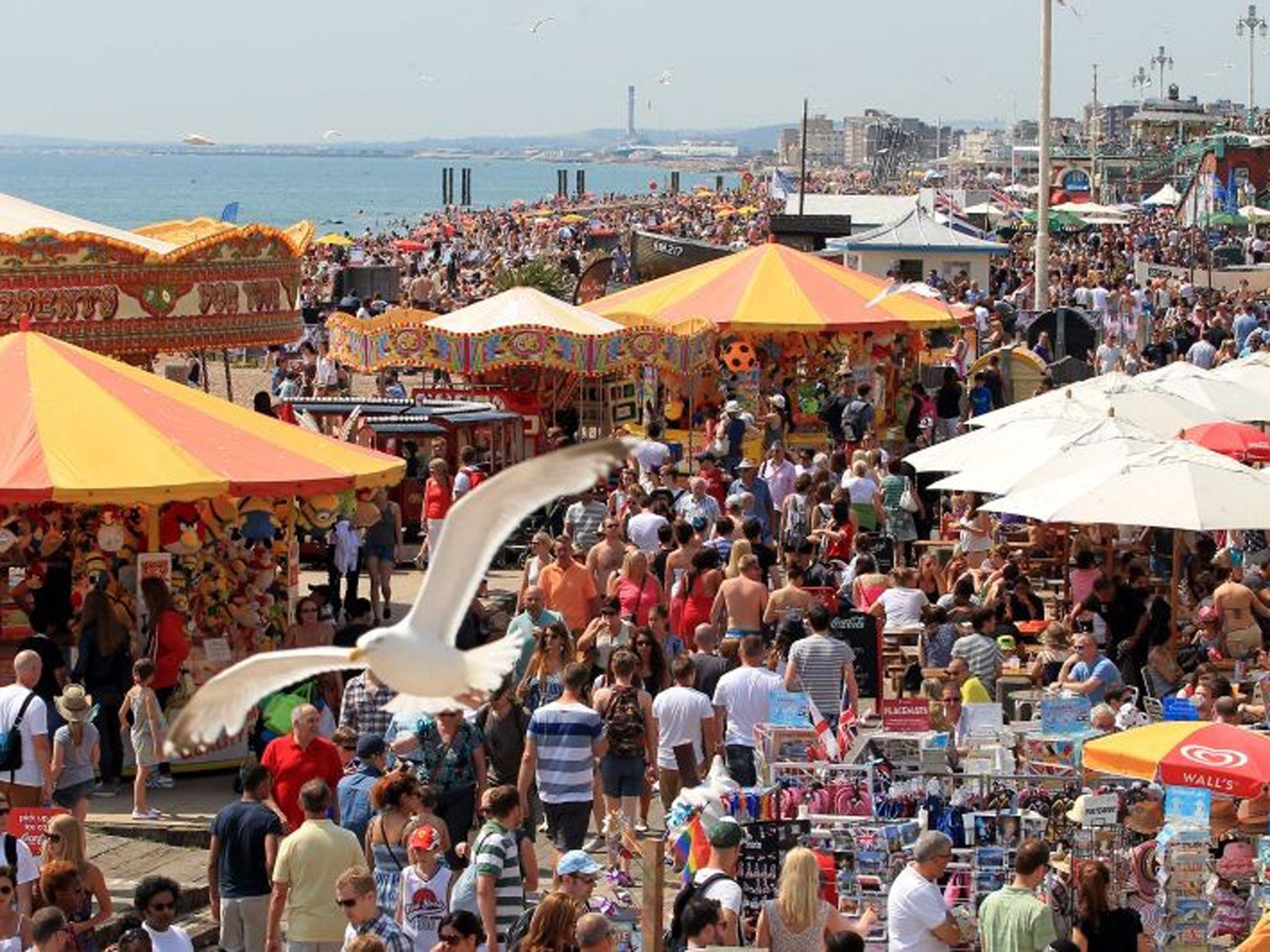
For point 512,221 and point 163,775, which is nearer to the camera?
point 163,775

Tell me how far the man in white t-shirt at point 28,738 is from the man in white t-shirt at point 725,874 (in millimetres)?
3664

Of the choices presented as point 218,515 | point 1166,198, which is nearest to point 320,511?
point 218,515

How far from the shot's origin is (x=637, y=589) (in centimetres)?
1441

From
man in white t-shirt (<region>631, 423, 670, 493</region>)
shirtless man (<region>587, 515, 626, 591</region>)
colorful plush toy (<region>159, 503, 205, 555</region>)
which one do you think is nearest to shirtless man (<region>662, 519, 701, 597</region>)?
shirtless man (<region>587, 515, 626, 591</region>)

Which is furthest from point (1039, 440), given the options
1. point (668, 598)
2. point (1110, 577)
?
point (668, 598)

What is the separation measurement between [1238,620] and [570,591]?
4069 mm

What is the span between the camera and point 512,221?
8581 cm

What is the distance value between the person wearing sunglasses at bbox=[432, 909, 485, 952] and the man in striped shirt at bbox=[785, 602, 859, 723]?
442 centimetres

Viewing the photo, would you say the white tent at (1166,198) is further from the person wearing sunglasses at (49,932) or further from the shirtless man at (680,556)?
the person wearing sunglasses at (49,932)

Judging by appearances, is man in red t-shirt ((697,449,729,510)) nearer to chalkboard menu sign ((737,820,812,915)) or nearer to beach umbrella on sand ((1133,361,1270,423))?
beach umbrella on sand ((1133,361,1270,423))

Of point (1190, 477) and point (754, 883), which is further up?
point (1190, 477)

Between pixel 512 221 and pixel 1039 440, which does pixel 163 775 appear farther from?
pixel 512 221

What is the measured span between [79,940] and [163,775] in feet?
15.7

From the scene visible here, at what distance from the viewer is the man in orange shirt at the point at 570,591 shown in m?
14.4
